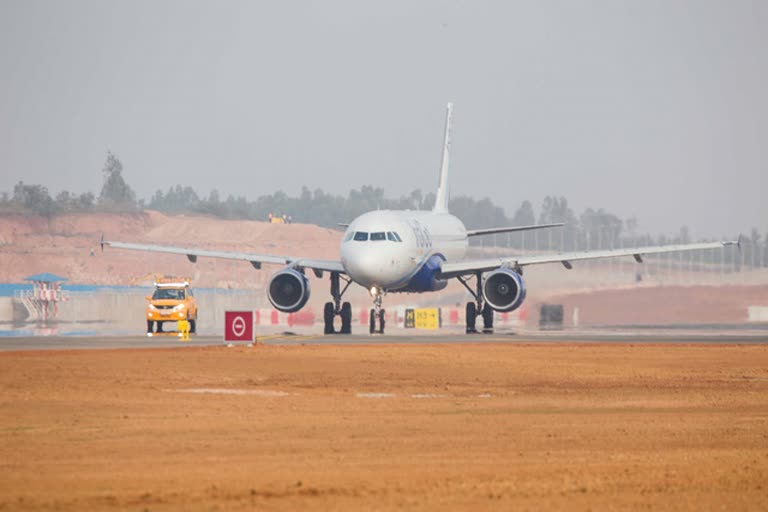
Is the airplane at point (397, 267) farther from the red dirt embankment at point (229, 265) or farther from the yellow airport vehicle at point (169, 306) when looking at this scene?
the red dirt embankment at point (229, 265)

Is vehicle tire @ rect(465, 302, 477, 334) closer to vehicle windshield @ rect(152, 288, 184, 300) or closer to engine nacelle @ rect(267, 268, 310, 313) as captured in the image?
engine nacelle @ rect(267, 268, 310, 313)

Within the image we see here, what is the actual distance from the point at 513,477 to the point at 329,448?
371 cm

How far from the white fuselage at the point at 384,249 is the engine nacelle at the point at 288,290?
2055 millimetres

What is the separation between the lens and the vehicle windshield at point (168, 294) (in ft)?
201

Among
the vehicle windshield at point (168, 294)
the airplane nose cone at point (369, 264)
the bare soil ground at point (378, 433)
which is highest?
the airplane nose cone at point (369, 264)

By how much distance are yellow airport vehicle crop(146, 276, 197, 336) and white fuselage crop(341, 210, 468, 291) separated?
22.6ft

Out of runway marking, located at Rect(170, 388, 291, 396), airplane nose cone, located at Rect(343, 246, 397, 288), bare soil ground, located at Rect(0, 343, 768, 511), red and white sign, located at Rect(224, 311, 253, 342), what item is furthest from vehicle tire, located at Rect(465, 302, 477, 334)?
runway marking, located at Rect(170, 388, 291, 396)

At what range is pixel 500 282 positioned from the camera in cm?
5838

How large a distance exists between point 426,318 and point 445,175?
734 cm

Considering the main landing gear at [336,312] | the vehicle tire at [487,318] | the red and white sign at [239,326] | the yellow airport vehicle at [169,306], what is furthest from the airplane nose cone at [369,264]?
the red and white sign at [239,326]

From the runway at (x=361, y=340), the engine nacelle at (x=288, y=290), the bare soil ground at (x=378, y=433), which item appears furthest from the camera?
the engine nacelle at (x=288, y=290)

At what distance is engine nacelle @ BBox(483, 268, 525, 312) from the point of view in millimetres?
57719

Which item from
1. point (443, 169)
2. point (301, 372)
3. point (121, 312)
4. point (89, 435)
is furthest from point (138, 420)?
point (121, 312)

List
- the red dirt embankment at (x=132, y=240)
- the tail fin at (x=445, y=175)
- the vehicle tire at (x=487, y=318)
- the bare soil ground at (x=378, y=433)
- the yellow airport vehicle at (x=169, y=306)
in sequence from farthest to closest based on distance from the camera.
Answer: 1. the red dirt embankment at (x=132, y=240)
2. the tail fin at (x=445, y=175)
3. the vehicle tire at (x=487, y=318)
4. the yellow airport vehicle at (x=169, y=306)
5. the bare soil ground at (x=378, y=433)
